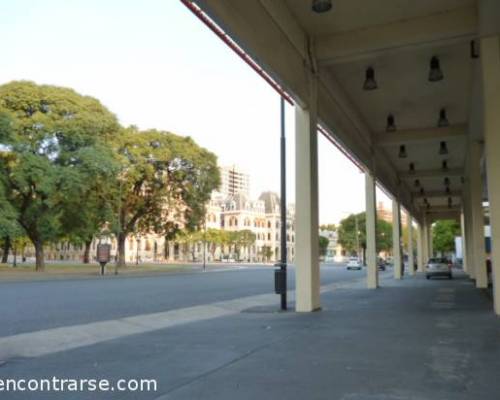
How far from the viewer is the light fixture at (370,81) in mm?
13117

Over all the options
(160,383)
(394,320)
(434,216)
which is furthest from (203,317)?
(434,216)

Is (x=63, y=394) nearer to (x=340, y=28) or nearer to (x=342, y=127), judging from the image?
(x=340, y=28)

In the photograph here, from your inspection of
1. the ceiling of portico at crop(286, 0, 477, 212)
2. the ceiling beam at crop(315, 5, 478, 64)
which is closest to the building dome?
the ceiling of portico at crop(286, 0, 477, 212)

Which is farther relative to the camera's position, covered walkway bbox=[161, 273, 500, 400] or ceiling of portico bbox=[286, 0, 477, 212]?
ceiling of portico bbox=[286, 0, 477, 212]

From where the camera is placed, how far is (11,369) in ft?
22.7

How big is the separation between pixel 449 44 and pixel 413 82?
3.27m

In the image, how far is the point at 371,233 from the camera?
2377 centimetres

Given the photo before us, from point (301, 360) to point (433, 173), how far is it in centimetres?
2572

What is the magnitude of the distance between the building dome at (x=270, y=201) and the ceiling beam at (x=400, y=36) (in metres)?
133

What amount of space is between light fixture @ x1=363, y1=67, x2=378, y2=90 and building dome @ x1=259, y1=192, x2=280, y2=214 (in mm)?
131733

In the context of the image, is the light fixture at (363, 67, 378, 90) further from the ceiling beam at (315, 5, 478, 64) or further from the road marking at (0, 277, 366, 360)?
the road marking at (0, 277, 366, 360)

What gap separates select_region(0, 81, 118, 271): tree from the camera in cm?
3819

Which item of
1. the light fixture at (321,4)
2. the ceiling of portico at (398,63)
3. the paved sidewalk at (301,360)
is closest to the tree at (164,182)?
the ceiling of portico at (398,63)

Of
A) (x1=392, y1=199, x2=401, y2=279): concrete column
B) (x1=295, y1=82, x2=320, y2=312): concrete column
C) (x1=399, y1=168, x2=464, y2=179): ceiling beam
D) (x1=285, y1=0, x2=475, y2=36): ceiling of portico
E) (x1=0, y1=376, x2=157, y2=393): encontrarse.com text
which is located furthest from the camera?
(x1=392, y1=199, x2=401, y2=279): concrete column
